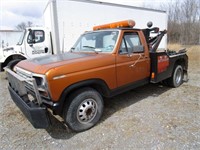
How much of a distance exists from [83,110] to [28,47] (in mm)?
5097

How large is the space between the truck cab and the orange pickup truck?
351 centimetres

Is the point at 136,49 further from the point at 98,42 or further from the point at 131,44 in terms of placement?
the point at 98,42

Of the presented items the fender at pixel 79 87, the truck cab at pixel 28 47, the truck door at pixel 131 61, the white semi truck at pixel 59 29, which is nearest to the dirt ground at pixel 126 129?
the fender at pixel 79 87

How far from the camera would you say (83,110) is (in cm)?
305

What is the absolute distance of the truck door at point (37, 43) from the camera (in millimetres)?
6926

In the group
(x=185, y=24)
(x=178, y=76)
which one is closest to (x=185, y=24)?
(x=185, y=24)

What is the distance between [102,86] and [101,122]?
776mm

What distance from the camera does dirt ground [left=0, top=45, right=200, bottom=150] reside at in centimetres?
270

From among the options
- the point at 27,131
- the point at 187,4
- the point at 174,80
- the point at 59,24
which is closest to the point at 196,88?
the point at 174,80

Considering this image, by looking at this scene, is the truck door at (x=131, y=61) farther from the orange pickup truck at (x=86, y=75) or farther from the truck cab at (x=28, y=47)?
the truck cab at (x=28, y=47)

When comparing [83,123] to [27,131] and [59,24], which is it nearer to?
[27,131]

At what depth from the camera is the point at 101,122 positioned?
134 inches

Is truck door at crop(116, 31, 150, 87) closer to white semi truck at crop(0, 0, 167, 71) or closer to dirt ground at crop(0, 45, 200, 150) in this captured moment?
dirt ground at crop(0, 45, 200, 150)

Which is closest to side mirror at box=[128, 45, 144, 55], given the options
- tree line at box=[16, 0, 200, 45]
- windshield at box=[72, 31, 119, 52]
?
windshield at box=[72, 31, 119, 52]
